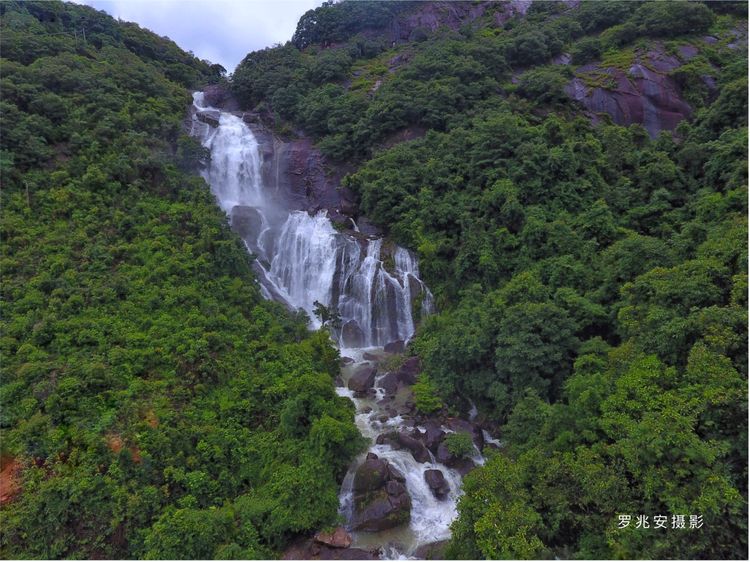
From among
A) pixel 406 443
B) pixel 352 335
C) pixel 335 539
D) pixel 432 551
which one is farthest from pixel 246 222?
pixel 432 551

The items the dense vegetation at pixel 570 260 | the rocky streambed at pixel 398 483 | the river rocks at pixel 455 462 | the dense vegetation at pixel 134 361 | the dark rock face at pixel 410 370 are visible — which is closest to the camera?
the dense vegetation at pixel 570 260

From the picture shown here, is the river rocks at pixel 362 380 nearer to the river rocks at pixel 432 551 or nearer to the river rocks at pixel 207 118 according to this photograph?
the river rocks at pixel 432 551

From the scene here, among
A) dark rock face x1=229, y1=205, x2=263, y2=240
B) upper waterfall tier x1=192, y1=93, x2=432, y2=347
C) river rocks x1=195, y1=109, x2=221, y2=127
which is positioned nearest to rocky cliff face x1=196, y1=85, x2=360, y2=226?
river rocks x1=195, y1=109, x2=221, y2=127

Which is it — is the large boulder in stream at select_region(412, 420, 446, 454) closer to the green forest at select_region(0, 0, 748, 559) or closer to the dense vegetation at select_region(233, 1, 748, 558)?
the dense vegetation at select_region(233, 1, 748, 558)

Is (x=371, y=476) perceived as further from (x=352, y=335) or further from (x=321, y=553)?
(x=352, y=335)

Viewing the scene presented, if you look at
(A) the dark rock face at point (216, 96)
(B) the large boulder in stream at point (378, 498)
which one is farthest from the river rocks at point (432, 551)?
(A) the dark rock face at point (216, 96)
